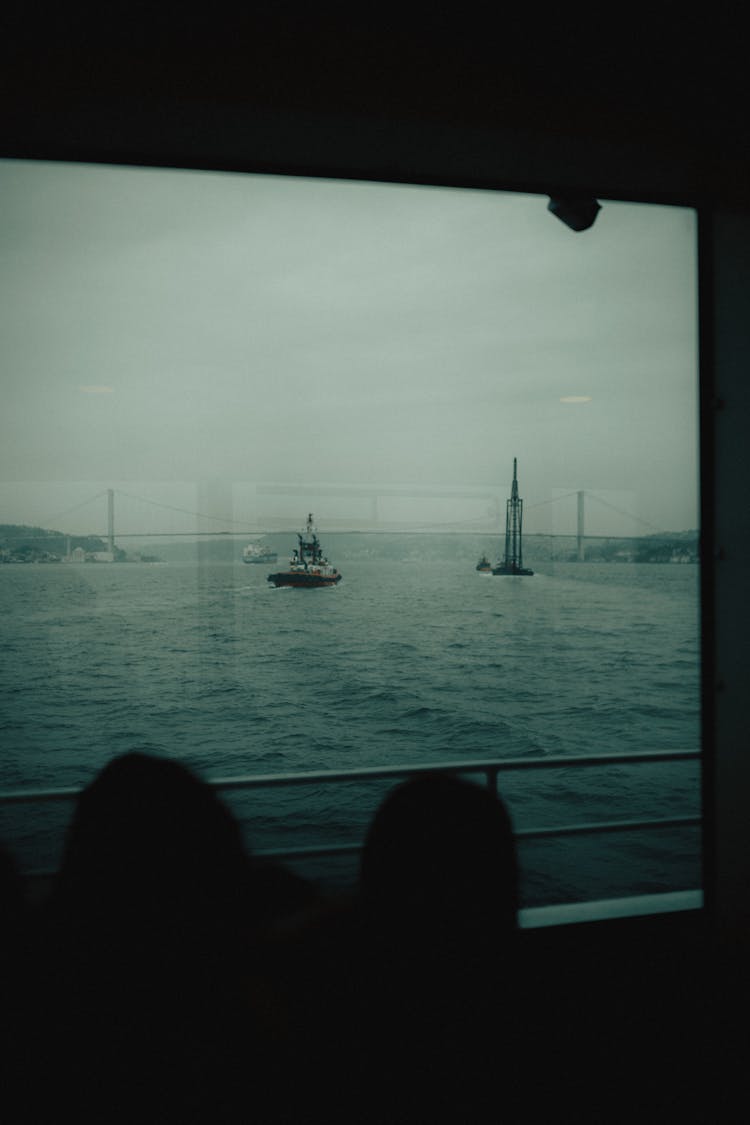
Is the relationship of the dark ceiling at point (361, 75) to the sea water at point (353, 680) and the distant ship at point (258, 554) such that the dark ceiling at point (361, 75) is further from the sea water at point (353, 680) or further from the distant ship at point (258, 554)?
the distant ship at point (258, 554)

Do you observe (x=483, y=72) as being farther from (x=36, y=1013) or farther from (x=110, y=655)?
(x=110, y=655)

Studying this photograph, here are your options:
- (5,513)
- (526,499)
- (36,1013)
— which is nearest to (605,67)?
(36,1013)

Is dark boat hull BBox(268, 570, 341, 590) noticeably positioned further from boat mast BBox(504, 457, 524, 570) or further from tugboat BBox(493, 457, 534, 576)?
boat mast BBox(504, 457, 524, 570)

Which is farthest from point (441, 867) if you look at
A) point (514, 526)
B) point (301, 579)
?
point (301, 579)

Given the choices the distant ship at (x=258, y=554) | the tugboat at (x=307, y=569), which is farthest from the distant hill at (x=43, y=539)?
the distant ship at (x=258, y=554)

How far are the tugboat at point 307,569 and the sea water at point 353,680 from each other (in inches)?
39.1

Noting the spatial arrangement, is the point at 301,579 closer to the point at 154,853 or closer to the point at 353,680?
the point at 353,680

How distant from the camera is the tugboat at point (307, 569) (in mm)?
35750

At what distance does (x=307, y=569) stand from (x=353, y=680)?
627 centimetres

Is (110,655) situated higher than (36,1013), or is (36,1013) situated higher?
(36,1013)

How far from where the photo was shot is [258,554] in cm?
3856

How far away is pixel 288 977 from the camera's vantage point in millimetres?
1099

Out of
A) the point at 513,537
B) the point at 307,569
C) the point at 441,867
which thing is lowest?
the point at 307,569

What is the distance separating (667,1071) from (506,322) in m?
38.4
